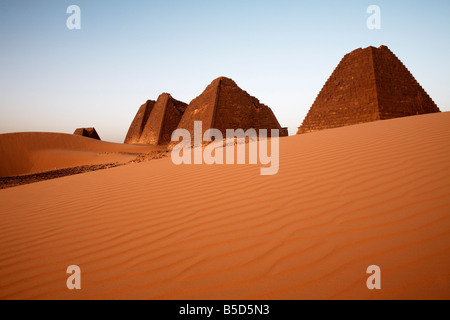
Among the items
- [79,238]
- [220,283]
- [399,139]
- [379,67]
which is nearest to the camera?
[220,283]

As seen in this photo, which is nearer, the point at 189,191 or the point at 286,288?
the point at 286,288

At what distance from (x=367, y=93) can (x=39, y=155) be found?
22.0 meters

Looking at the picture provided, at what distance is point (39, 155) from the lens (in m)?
16.7

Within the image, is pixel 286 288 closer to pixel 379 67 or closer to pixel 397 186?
pixel 397 186

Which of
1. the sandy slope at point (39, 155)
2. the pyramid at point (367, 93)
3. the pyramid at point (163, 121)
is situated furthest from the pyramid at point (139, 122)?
the pyramid at point (367, 93)

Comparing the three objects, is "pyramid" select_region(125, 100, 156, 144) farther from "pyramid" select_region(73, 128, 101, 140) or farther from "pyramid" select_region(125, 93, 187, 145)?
"pyramid" select_region(73, 128, 101, 140)

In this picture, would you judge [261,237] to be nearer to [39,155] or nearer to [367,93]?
[367,93]

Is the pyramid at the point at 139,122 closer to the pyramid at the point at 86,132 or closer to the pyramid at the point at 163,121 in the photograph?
the pyramid at the point at 163,121

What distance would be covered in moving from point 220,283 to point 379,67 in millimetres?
17049

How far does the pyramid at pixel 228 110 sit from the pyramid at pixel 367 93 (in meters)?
5.12

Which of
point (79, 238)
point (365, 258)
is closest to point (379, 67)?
point (365, 258)

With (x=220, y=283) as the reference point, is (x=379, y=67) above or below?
above

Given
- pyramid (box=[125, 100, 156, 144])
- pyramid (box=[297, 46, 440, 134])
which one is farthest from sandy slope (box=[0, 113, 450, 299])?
pyramid (box=[125, 100, 156, 144])
